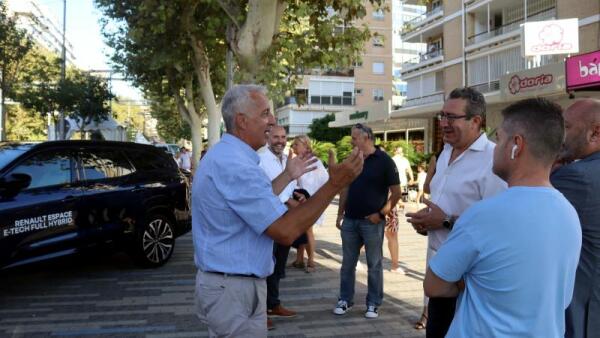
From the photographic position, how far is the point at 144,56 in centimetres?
1838

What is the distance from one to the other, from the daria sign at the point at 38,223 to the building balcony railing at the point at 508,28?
27.4m

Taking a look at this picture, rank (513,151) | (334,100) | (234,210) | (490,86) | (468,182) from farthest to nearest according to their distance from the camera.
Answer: (334,100)
(490,86)
(468,182)
(234,210)
(513,151)

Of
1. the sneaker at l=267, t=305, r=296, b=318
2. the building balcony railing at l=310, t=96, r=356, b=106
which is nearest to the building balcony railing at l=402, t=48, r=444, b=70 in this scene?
the building balcony railing at l=310, t=96, r=356, b=106

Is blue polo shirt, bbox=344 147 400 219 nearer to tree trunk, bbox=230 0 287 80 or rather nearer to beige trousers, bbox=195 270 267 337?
beige trousers, bbox=195 270 267 337

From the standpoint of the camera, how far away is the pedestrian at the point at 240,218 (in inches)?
92.8

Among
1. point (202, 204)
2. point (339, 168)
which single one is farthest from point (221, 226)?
point (339, 168)

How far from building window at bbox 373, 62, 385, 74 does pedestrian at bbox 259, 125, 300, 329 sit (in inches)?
2185

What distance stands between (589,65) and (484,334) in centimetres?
1780

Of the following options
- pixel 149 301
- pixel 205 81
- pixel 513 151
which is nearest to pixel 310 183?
pixel 149 301

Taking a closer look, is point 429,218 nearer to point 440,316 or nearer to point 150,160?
point 440,316

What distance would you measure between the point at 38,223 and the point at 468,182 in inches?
188

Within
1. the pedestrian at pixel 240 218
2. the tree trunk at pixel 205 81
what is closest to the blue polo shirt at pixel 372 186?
the pedestrian at pixel 240 218

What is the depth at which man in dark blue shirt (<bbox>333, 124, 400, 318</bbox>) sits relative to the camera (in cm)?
536

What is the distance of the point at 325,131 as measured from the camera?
172 feet
